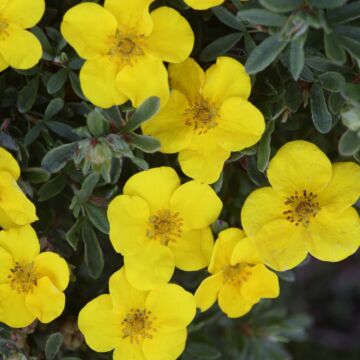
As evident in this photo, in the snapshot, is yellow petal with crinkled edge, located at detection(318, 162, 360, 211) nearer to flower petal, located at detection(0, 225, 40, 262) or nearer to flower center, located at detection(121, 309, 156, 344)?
flower center, located at detection(121, 309, 156, 344)

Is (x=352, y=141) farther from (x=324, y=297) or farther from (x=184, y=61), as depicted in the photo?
(x=324, y=297)

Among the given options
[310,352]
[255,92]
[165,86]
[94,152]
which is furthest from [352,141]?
[310,352]

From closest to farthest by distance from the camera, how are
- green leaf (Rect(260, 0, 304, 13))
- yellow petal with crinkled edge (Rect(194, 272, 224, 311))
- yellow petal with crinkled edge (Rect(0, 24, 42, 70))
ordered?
green leaf (Rect(260, 0, 304, 13)), yellow petal with crinkled edge (Rect(0, 24, 42, 70)), yellow petal with crinkled edge (Rect(194, 272, 224, 311))

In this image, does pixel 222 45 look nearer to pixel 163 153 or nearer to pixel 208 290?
pixel 163 153

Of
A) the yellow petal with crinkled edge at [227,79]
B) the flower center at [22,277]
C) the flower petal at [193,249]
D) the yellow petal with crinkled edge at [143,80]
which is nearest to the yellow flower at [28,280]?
the flower center at [22,277]

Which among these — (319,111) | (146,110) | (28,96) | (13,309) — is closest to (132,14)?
(146,110)

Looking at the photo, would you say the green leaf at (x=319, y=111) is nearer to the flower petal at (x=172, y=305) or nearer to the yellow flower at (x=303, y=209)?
the yellow flower at (x=303, y=209)

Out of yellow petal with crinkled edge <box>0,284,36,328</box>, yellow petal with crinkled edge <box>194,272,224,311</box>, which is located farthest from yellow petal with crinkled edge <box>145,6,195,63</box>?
yellow petal with crinkled edge <box>0,284,36,328</box>
